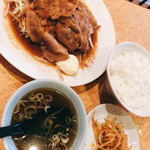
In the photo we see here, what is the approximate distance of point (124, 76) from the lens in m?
1.78

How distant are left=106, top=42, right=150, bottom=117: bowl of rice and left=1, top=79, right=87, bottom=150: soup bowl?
515mm

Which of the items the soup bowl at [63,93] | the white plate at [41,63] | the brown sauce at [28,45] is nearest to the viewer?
the soup bowl at [63,93]

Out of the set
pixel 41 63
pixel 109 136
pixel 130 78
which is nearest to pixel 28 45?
pixel 41 63

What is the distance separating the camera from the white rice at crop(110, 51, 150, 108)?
5.64 feet

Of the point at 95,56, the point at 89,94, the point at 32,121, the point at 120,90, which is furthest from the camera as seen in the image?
the point at 95,56

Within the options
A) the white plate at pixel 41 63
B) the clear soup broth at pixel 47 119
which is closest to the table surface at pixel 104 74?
the white plate at pixel 41 63

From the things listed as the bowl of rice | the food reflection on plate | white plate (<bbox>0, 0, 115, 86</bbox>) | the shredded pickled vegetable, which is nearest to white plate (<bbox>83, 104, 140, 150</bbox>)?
the shredded pickled vegetable

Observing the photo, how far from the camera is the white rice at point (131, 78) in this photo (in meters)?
1.72

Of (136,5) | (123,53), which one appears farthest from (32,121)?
(136,5)

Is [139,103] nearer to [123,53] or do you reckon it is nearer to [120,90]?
[120,90]

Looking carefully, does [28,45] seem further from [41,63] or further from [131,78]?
[131,78]

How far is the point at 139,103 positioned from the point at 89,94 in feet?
1.87

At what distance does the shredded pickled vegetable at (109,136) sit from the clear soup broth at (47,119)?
0.43 meters

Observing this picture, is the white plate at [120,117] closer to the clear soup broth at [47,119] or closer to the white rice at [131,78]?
the white rice at [131,78]
